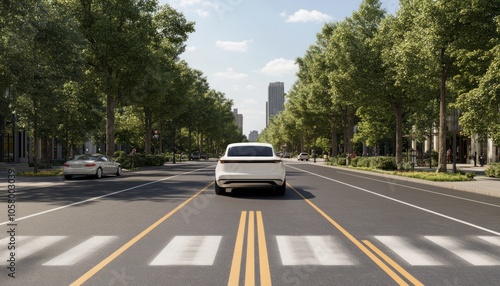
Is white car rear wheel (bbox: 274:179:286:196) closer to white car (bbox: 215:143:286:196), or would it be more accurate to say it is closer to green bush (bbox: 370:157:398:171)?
white car (bbox: 215:143:286:196)

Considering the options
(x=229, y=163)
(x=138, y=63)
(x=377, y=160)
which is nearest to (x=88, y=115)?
(x=138, y=63)

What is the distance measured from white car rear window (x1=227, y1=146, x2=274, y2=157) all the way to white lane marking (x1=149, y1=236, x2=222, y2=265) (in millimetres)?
7765

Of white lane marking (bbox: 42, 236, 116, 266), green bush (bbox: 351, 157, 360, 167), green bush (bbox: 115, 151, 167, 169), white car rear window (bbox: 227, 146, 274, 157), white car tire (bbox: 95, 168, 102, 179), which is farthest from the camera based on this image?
green bush (bbox: 351, 157, 360, 167)

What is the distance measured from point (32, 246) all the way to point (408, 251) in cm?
578

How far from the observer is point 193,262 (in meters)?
6.29

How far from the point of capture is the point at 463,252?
7000 millimetres

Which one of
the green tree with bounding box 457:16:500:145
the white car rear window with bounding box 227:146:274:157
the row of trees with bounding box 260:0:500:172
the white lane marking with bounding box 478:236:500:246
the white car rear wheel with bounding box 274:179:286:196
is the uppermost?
the row of trees with bounding box 260:0:500:172

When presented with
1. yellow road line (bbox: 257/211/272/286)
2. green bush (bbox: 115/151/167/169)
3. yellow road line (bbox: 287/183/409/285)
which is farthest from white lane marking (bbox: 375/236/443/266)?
green bush (bbox: 115/151/167/169)

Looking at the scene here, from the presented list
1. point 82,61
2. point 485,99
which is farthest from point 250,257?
point 82,61

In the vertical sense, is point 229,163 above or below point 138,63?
below

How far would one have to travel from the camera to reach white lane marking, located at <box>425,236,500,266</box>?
6371 millimetres

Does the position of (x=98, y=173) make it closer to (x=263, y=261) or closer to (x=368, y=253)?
(x=263, y=261)

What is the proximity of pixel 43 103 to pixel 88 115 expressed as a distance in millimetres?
12168

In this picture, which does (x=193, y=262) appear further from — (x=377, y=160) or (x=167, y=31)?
(x=167, y=31)
